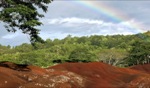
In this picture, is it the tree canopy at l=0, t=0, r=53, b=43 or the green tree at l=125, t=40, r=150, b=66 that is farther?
the green tree at l=125, t=40, r=150, b=66

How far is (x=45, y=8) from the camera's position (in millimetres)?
31141

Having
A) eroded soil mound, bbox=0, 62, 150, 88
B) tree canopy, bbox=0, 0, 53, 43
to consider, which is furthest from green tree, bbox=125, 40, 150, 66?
tree canopy, bbox=0, 0, 53, 43

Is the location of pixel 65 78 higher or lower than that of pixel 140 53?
lower

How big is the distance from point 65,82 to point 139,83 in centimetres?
830

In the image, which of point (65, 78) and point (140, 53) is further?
point (140, 53)

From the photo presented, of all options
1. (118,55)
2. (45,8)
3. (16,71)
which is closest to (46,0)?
(45,8)

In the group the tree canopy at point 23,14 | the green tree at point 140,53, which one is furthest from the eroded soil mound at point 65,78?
the green tree at point 140,53

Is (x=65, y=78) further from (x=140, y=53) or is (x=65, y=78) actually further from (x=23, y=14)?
(x=140, y=53)

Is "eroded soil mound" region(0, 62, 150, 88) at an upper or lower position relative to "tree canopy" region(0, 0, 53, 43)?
lower

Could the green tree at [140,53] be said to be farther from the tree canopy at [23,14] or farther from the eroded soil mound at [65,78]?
the tree canopy at [23,14]

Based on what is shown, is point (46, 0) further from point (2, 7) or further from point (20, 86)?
point (20, 86)

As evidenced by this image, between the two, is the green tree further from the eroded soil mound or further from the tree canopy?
the tree canopy

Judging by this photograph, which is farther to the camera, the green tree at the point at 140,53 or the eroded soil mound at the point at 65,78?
the green tree at the point at 140,53

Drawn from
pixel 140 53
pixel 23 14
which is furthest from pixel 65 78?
pixel 140 53
